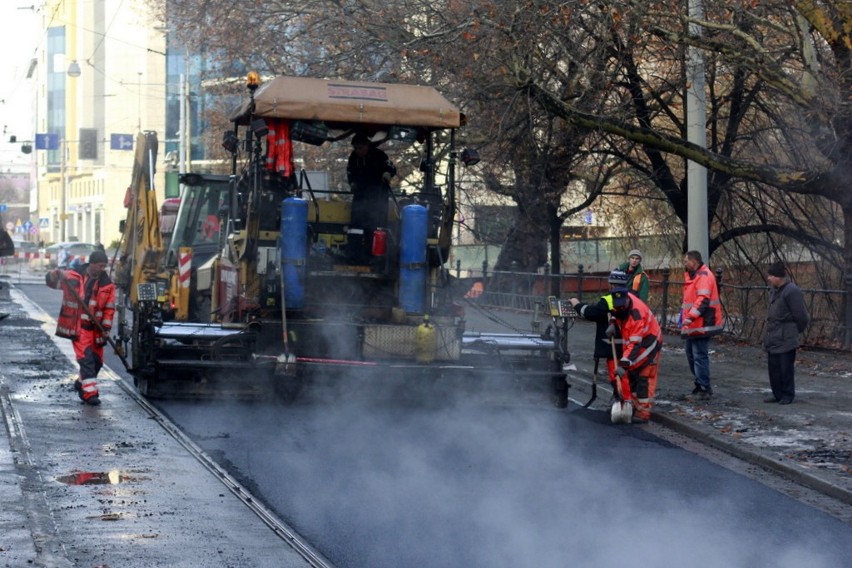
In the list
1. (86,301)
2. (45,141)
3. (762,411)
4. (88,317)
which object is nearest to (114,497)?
(88,317)

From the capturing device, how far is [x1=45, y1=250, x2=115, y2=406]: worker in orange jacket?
11875mm

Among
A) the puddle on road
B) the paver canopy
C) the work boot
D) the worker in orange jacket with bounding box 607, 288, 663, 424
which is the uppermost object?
the paver canopy

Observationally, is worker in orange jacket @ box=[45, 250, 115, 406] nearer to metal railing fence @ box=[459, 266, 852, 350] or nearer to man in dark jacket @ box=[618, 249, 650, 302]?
metal railing fence @ box=[459, 266, 852, 350]

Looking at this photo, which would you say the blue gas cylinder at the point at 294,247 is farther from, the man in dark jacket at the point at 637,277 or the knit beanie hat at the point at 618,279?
the man in dark jacket at the point at 637,277

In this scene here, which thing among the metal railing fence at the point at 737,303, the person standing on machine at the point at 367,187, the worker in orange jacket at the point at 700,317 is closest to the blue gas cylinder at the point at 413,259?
the person standing on machine at the point at 367,187

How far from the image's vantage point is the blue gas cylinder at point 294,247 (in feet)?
37.7

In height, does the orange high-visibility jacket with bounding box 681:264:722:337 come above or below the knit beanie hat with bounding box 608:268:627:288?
below

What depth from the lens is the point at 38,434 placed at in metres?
10.1

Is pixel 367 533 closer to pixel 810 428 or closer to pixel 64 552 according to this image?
pixel 64 552

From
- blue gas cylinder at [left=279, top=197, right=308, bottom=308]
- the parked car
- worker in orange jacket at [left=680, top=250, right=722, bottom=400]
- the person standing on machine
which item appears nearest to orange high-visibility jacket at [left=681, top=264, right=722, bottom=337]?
worker in orange jacket at [left=680, top=250, right=722, bottom=400]

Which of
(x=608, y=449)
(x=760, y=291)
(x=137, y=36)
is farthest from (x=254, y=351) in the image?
(x=137, y=36)

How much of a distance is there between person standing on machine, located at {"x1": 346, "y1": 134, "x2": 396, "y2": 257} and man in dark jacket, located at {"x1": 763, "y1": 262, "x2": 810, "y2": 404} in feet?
13.1

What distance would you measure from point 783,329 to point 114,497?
7.45 m

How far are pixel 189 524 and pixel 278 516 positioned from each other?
0.57m
